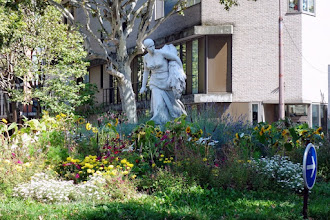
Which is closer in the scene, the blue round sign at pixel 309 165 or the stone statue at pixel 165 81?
the blue round sign at pixel 309 165

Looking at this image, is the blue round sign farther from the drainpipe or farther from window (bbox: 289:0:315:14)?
window (bbox: 289:0:315:14)

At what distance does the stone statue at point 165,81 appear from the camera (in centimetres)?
1492

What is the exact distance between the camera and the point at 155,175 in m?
9.68

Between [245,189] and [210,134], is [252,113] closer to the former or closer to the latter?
[210,134]

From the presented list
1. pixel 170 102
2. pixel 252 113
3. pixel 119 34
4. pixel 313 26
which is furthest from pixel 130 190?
pixel 313 26

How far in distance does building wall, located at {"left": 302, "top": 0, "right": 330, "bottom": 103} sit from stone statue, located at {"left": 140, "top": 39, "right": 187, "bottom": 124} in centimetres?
1412

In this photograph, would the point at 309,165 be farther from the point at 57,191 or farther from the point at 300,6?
the point at 300,6

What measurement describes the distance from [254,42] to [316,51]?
3.06 meters

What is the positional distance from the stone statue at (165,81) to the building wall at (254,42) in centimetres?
1324

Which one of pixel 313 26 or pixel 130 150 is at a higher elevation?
pixel 313 26

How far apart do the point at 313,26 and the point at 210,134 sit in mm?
18031

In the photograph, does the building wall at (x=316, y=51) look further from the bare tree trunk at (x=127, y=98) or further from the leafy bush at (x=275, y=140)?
the leafy bush at (x=275, y=140)

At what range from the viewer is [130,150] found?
35.6ft

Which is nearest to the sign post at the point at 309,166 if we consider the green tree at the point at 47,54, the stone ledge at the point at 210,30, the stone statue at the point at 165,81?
the stone statue at the point at 165,81
